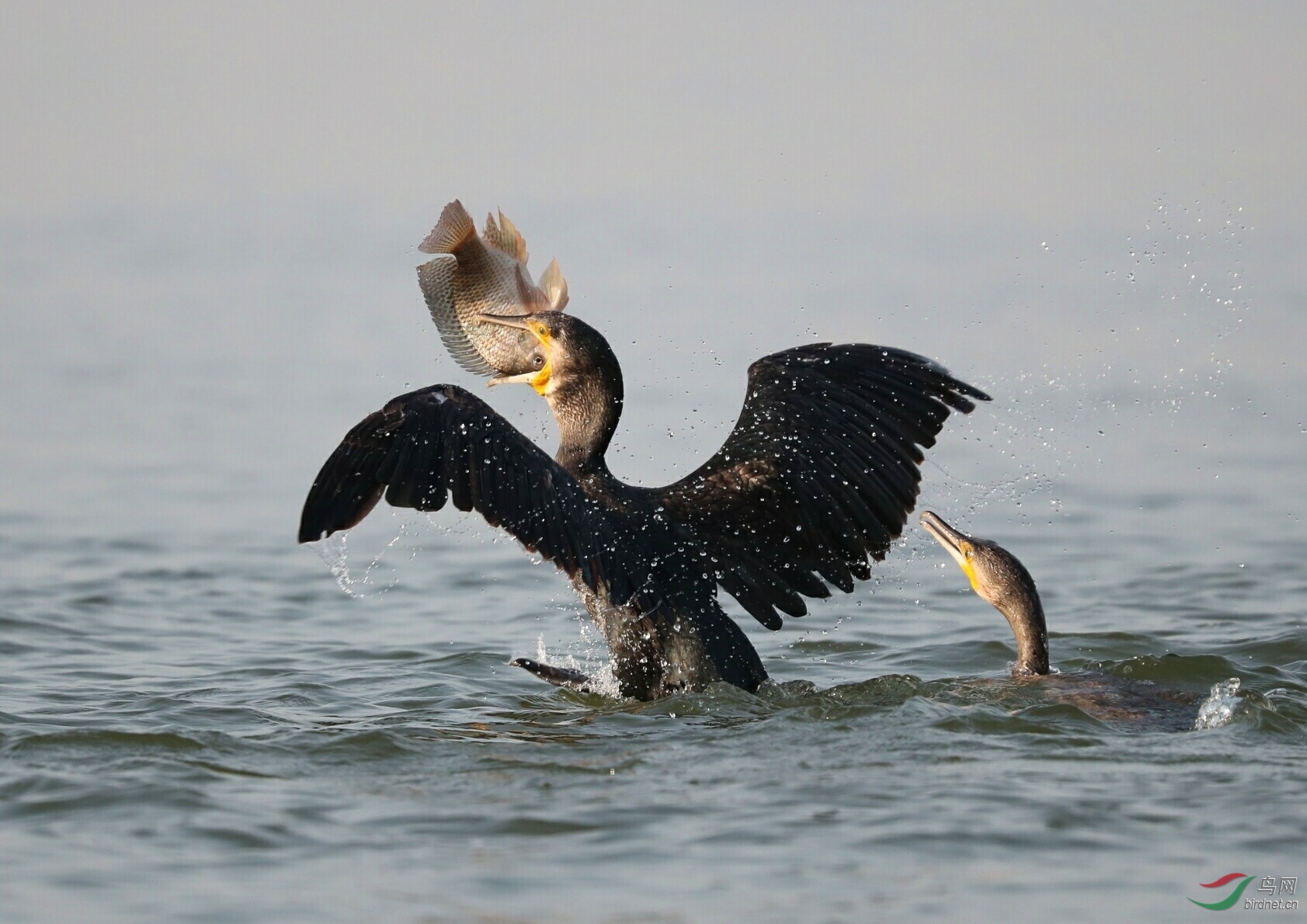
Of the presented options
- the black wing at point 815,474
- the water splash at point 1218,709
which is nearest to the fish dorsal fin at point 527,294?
the black wing at point 815,474

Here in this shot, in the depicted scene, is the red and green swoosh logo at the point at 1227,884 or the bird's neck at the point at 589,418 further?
the bird's neck at the point at 589,418

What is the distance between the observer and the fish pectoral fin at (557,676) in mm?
6598

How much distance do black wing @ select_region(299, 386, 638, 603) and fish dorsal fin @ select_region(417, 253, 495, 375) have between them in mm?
1117

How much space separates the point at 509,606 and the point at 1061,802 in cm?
382

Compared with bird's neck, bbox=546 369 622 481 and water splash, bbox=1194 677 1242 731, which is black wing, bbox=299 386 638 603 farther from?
water splash, bbox=1194 677 1242 731

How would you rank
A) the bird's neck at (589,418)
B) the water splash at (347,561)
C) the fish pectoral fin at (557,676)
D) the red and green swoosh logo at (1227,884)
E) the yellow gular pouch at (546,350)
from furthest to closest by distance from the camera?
the water splash at (347,561)
the yellow gular pouch at (546,350)
the bird's neck at (589,418)
the fish pectoral fin at (557,676)
the red and green swoosh logo at (1227,884)

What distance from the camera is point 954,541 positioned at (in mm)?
7320

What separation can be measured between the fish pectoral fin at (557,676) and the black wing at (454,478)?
671 mm

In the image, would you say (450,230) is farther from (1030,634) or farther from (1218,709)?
(1218,709)

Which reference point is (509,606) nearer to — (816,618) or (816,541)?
(816,618)

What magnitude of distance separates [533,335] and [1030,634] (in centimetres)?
211

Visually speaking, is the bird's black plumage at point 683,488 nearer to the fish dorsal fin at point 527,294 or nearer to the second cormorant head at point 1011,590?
the fish dorsal fin at point 527,294

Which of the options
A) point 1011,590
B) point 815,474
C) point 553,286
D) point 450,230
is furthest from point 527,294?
point 1011,590

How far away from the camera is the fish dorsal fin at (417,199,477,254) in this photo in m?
6.78
